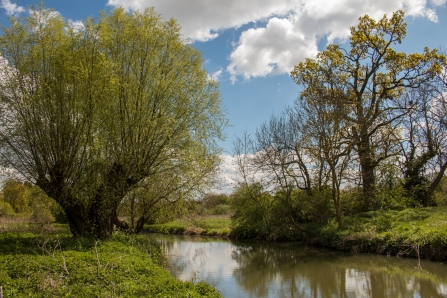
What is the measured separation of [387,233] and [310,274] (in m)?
5.58

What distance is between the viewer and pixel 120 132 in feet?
44.8

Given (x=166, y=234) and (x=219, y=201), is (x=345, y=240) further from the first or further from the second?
(x=219, y=201)

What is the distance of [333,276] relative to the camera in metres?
14.0

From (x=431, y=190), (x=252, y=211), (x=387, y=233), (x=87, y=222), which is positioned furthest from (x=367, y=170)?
Answer: (x=87, y=222)

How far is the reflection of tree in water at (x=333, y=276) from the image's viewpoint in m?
11.7

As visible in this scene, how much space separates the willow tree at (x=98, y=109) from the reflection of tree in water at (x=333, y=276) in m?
5.55

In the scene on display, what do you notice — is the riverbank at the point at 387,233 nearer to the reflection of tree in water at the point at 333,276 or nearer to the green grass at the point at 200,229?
the reflection of tree in water at the point at 333,276

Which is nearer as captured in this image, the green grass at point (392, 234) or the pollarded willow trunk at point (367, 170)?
the green grass at point (392, 234)

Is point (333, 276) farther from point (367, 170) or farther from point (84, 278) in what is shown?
point (367, 170)

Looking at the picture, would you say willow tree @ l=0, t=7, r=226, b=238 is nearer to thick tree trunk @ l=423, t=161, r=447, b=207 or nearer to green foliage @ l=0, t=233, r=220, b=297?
green foliage @ l=0, t=233, r=220, b=297

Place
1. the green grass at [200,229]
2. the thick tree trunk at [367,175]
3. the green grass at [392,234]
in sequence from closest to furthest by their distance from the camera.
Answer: the green grass at [392,234], the thick tree trunk at [367,175], the green grass at [200,229]

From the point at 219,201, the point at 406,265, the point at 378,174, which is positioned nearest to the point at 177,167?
the point at 406,265

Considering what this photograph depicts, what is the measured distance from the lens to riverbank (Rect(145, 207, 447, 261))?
15.2 metres

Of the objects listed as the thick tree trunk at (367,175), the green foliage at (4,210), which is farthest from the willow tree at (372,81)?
the green foliage at (4,210)
